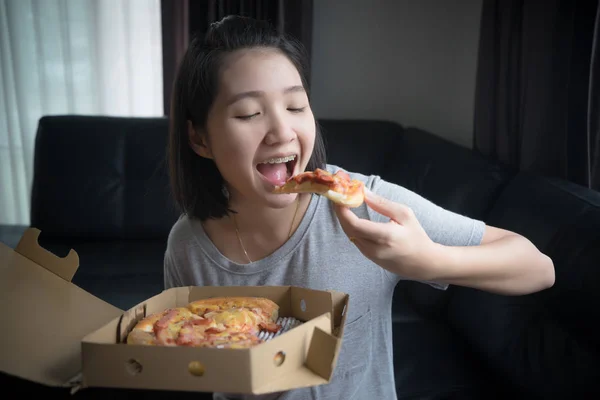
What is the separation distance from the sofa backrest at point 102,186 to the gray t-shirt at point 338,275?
6.28ft

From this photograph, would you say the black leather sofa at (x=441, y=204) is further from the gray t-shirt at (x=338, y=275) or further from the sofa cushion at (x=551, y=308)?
the gray t-shirt at (x=338, y=275)

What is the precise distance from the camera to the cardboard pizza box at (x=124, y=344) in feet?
2.74

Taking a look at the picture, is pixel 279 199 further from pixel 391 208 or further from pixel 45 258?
pixel 45 258

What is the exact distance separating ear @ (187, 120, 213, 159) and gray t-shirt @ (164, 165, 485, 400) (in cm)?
20

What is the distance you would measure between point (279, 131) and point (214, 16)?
269 centimetres

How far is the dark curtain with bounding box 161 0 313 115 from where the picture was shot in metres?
3.69

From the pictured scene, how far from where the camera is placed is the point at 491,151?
9.88ft

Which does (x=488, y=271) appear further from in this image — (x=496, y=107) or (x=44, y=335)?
(x=496, y=107)

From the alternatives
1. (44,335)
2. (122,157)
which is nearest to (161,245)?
(122,157)

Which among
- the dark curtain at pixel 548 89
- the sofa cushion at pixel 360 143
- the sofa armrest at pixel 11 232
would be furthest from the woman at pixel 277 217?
the sofa armrest at pixel 11 232

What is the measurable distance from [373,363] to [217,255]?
0.45 m

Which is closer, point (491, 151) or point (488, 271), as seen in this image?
point (488, 271)

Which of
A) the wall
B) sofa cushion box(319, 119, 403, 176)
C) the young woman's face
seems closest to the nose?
the young woman's face

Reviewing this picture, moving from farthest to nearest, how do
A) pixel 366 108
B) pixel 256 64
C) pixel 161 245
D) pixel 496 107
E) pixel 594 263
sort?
pixel 366 108 < pixel 161 245 < pixel 496 107 < pixel 594 263 < pixel 256 64
